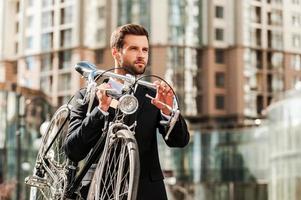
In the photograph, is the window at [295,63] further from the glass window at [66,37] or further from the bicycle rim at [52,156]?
the bicycle rim at [52,156]

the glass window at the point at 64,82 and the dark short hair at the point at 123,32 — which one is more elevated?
the glass window at the point at 64,82

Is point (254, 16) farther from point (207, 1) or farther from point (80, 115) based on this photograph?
point (80, 115)

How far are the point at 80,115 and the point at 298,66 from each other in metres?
39.2

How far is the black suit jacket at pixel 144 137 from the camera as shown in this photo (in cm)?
339

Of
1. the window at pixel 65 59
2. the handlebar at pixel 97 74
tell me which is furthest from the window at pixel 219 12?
the handlebar at pixel 97 74

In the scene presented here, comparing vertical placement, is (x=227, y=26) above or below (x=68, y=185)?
above

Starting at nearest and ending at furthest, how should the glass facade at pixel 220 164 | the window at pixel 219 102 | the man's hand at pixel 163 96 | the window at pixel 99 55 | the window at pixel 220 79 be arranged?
1. the man's hand at pixel 163 96
2. the window at pixel 99 55
3. the glass facade at pixel 220 164
4. the window at pixel 219 102
5. the window at pixel 220 79

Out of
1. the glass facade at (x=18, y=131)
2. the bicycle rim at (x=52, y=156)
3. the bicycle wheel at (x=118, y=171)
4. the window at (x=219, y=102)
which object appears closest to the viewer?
the bicycle wheel at (x=118, y=171)

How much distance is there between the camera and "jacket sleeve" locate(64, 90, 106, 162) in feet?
11.0

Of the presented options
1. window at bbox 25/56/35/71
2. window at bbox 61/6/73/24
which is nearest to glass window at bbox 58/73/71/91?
window at bbox 25/56/35/71

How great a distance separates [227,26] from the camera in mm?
43750

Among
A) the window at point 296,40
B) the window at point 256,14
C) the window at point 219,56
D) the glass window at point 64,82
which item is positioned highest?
the window at point 256,14

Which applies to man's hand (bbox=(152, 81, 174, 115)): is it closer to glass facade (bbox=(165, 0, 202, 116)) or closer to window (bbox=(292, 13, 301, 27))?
window (bbox=(292, 13, 301, 27))

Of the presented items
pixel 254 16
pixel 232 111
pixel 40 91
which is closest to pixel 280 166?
pixel 232 111
